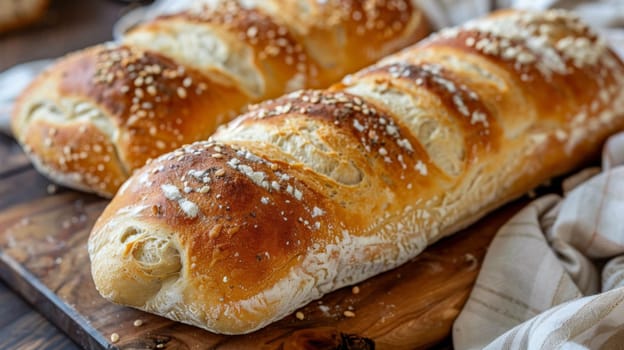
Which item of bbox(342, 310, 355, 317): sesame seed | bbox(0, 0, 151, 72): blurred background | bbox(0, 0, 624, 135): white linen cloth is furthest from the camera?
bbox(0, 0, 151, 72): blurred background

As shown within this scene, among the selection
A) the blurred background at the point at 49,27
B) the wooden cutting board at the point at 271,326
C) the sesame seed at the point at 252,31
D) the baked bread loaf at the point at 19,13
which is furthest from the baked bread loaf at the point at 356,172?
the baked bread loaf at the point at 19,13

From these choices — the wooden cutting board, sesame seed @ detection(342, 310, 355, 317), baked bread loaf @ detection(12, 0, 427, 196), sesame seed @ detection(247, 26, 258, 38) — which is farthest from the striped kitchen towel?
sesame seed @ detection(247, 26, 258, 38)

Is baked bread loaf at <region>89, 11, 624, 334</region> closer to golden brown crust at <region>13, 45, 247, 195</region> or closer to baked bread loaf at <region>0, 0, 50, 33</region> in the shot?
golden brown crust at <region>13, 45, 247, 195</region>

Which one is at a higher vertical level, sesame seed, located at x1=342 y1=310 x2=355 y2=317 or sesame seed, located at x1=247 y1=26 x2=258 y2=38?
sesame seed, located at x1=247 y1=26 x2=258 y2=38

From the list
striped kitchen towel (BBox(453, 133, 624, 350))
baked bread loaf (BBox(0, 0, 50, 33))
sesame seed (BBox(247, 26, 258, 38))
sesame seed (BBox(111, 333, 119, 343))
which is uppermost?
sesame seed (BBox(247, 26, 258, 38))

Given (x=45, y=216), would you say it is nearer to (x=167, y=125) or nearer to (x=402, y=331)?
(x=167, y=125)

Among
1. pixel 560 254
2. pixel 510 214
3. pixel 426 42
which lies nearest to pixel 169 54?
A: pixel 426 42

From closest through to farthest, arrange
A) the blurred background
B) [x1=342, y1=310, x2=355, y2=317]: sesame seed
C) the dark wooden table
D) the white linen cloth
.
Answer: [x1=342, y1=310, x2=355, y2=317]: sesame seed, the dark wooden table, the white linen cloth, the blurred background
